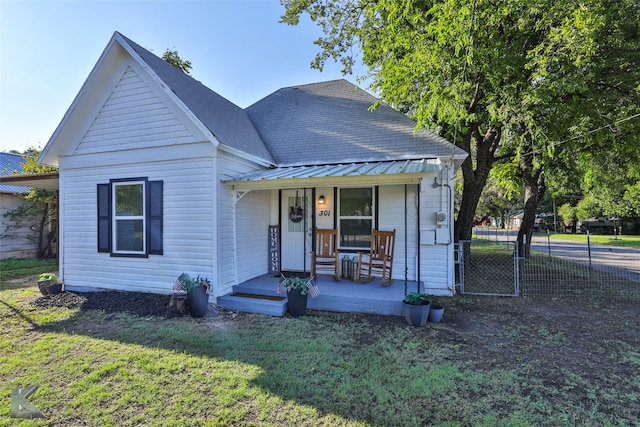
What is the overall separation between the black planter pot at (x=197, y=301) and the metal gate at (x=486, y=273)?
529 cm

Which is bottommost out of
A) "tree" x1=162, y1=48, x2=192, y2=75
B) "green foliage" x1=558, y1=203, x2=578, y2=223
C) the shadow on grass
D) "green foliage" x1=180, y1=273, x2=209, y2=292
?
the shadow on grass

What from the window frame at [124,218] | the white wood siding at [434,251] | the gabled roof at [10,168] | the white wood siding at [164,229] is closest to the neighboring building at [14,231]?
the gabled roof at [10,168]

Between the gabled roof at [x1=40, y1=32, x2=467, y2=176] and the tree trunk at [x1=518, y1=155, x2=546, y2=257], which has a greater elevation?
the gabled roof at [x1=40, y1=32, x2=467, y2=176]

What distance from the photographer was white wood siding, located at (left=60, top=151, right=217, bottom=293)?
5.96m

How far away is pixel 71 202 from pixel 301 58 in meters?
7.90

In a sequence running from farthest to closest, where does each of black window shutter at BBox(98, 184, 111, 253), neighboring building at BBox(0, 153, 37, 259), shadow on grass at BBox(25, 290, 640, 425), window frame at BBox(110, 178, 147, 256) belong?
1. neighboring building at BBox(0, 153, 37, 259)
2. black window shutter at BBox(98, 184, 111, 253)
3. window frame at BBox(110, 178, 147, 256)
4. shadow on grass at BBox(25, 290, 640, 425)

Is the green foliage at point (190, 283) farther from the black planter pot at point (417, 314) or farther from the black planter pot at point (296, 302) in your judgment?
the black planter pot at point (417, 314)

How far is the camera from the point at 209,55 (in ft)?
31.2

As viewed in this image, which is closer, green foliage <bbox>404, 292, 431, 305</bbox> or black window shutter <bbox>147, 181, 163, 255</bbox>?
green foliage <bbox>404, 292, 431, 305</bbox>

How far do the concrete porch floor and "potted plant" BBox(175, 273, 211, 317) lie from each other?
1.57ft

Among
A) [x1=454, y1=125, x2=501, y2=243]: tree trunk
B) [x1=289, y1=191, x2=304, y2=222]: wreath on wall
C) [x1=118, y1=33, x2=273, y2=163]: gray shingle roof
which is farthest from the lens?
[x1=454, y1=125, x2=501, y2=243]: tree trunk

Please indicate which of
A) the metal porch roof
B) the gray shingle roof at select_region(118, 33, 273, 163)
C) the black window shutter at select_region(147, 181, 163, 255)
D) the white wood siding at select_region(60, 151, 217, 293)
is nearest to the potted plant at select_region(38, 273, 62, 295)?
the white wood siding at select_region(60, 151, 217, 293)

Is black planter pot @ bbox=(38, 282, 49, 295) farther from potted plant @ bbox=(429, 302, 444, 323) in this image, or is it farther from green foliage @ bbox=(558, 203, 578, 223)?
green foliage @ bbox=(558, 203, 578, 223)

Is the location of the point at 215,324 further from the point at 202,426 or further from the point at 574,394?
the point at 574,394
